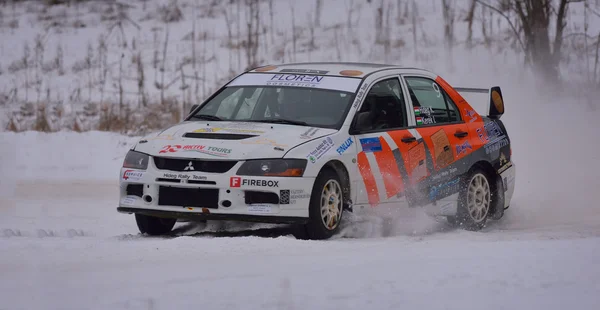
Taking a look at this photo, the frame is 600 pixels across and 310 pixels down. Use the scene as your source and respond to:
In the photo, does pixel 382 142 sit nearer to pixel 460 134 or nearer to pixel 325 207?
pixel 325 207

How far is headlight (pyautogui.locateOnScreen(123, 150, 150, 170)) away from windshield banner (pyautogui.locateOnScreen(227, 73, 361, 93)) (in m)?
1.55

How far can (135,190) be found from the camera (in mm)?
8273

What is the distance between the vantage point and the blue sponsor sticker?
28.4ft

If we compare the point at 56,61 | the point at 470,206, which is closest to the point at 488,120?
the point at 470,206

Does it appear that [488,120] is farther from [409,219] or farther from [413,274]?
[413,274]

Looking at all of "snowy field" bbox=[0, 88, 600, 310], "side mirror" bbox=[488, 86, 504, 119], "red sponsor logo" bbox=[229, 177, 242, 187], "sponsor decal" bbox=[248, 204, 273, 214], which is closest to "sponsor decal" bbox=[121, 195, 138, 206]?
"snowy field" bbox=[0, 88, 600, 310]

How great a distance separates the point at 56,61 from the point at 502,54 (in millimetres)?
9694

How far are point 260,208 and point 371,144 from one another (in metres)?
1.35

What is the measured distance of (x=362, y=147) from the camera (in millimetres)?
8633

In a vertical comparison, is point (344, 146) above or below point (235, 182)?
above

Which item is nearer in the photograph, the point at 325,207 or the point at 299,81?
the point at 325,207

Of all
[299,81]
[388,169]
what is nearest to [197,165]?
[299,81]

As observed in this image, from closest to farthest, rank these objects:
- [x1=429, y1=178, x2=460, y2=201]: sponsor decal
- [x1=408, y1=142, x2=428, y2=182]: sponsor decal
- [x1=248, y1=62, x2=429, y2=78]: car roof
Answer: [x1=408, y1=142, x2=428, y2=182]: sponsor decal < [x1=248, y1=62, x2=429, y2=78]: car roof < [x1=429, y1=178, x2=460, y2=201]: sponsor decal

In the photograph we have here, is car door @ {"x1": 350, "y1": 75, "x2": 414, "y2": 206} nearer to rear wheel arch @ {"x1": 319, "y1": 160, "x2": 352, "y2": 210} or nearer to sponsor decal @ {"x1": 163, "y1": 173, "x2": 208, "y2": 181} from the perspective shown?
rear wheel arch @ {"x1": 319, "y1": 160, "x2": 352, "y2": 210}
